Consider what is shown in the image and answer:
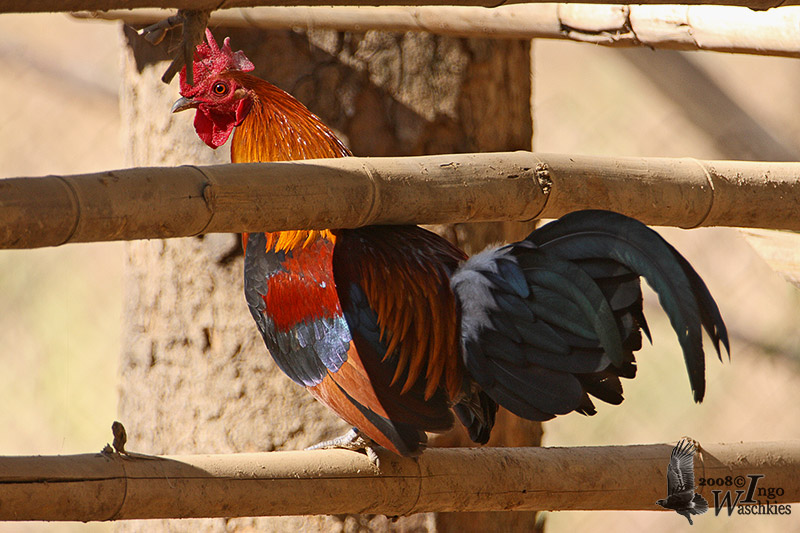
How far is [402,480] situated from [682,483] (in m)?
0.43

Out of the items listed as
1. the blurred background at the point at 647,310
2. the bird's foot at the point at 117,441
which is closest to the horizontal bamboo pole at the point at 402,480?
the bird's foot at the point at 117,441

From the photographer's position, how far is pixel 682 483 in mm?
1382

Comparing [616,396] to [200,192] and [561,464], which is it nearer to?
[561,464]

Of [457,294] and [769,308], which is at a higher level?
[769,308]

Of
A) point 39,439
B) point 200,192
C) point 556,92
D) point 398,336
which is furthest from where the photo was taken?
point 556,92

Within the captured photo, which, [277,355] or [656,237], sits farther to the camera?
[277,355]

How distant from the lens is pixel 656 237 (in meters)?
1.15

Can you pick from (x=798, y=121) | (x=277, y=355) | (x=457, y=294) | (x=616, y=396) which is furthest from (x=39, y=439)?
(x=798, y=121)

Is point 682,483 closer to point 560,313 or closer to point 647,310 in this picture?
point 560,313

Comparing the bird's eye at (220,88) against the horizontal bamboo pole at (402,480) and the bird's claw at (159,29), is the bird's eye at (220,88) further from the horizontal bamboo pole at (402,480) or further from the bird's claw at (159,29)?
the horizontal bamboo pole at (402,480)

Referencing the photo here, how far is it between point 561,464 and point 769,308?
7.83ft

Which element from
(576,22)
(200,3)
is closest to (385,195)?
(200,3)

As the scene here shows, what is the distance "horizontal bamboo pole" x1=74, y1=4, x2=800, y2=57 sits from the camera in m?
1.56

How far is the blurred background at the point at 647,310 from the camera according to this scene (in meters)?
3.15
